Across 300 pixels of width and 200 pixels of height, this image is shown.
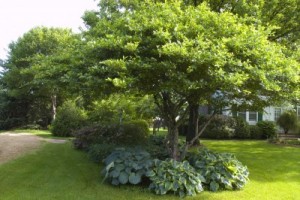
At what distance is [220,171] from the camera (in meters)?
8.32

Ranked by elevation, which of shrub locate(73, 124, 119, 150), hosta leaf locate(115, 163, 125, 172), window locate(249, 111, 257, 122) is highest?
window locate(249, 111, 257, 122)

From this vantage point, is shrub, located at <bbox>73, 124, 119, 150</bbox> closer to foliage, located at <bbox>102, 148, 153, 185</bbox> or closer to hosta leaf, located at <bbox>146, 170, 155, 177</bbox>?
foliage, located at <bbox>102, 148, 153, 185</bbox>

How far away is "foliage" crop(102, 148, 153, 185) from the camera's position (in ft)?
25.6

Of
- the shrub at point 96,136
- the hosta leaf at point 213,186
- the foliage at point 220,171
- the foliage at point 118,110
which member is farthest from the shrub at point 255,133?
the hosta leaf at point 213,186

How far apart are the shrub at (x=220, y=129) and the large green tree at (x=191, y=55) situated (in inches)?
484

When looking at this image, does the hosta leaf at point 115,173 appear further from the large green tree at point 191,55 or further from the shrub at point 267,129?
the shrub at point 267,129

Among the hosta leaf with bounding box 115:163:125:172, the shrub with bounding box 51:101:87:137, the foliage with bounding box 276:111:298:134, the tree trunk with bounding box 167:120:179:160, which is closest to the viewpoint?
the hosta leaf with bounding box 115:163:125:172

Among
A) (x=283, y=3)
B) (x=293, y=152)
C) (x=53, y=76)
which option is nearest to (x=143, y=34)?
(x=53, y=76)

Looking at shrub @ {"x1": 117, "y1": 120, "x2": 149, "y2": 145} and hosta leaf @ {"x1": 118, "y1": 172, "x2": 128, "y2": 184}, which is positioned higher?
shrub @ {"x1": 117, "y1": 120, "x2": 149, "y2": 145}

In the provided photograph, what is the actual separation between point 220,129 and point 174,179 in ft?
43.1

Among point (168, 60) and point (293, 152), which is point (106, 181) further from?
point (293, 152)

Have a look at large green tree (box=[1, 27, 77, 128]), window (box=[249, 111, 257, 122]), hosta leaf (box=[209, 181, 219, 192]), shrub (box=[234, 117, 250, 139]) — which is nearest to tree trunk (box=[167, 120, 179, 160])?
hosta leaf (box=[209, 181, 219, 192])

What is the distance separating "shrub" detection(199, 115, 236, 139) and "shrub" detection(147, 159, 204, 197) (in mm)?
12201

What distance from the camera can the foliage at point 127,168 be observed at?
7.79 metres
